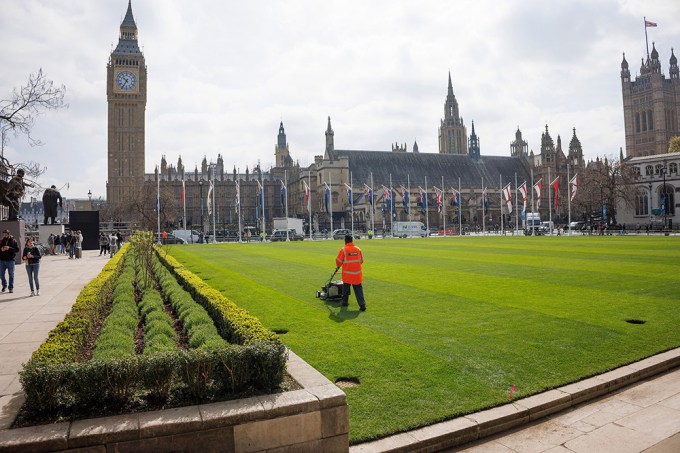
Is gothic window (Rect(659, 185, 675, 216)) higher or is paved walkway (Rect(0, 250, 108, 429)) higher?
gothic window (Rect(659, 185, 675, 216))

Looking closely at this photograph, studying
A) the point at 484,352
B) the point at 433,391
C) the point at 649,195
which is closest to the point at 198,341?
the point at 433,391

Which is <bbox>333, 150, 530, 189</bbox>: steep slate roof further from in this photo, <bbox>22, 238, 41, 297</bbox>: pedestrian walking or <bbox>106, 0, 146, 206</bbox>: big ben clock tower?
<bbox>22, 238, 41, 297</bbox>: pedestrian walking

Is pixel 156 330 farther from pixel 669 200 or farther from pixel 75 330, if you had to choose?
pixel 669 200

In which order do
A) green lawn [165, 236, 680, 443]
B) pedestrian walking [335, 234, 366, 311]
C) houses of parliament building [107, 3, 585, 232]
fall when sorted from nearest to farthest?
green lawn [165, 236, 680, 443]
pedestrian walking [335, 234, 366, 311]
houses of parliament building [107, 3, 585, 232]

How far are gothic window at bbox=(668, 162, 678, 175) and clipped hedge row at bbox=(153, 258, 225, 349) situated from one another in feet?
257

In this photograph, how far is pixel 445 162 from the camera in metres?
107

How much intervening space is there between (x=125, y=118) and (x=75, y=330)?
371 ft

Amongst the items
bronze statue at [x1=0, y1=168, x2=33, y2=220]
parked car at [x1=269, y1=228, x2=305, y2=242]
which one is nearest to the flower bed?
bronze statue at [x1=0, y1=168, x2=33, y2=220]

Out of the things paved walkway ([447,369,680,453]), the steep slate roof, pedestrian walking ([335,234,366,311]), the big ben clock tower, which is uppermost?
the big ben clock tower

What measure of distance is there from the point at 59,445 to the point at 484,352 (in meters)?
6.23

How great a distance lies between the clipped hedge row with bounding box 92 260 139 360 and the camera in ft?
21.8

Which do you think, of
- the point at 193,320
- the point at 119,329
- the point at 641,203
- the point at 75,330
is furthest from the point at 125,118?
the point at 75,330

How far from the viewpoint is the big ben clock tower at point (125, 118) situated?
107 m

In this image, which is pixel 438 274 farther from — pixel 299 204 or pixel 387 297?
pixel 299 204
